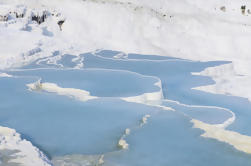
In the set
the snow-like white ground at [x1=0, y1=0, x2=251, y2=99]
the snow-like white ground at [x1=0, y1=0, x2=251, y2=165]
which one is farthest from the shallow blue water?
the snow-like white ground at [x1=0, y1=0, x2=251, y2=99]

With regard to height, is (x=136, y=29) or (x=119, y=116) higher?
(x=136, y=29)

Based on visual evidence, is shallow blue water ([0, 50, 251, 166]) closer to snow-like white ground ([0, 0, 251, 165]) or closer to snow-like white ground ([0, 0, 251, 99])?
snow-like white ground ([0, 0, 251, 165])

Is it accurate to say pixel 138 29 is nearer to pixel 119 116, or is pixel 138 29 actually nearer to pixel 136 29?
pixel 136 29

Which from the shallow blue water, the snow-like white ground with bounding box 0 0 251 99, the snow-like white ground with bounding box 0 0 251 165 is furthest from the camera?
the snow-like white ground with bounding box 0 0 251 99

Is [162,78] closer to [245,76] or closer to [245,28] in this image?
[245,76]

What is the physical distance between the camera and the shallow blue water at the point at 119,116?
4.98 m

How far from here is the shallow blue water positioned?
4983 millimetres

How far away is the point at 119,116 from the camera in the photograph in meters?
6.52

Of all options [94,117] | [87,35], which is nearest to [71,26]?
[87,35]

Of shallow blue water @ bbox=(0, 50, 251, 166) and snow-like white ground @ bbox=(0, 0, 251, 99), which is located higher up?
snow-like white ground @ bbox=(0, 0, 251, 99)

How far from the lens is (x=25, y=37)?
13000mm

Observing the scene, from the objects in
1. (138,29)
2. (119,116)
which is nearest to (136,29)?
(138,29)

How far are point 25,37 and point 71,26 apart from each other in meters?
3.02

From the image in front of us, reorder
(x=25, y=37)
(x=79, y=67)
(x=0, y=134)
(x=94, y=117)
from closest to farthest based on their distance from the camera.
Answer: (x=0, y=134)
(x=94, y=117)
(x=79, y=67)
(x=25, y=37)
